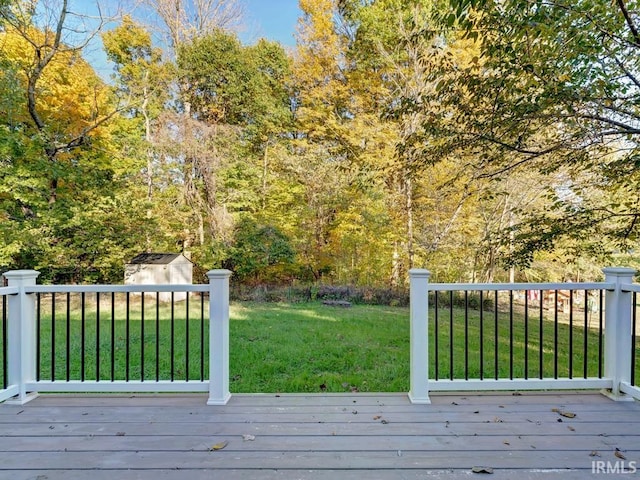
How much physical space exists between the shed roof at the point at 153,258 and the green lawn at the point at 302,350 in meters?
1.88

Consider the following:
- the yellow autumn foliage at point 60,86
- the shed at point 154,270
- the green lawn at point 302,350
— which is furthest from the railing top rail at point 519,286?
the yellow autumn foliage at point 60,86

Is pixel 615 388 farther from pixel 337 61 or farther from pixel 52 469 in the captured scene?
pixel 337 61

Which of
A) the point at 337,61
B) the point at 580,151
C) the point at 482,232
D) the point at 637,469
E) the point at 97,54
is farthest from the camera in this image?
the point at 337,61

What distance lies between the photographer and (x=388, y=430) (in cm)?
216

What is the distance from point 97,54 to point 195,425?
460 inches

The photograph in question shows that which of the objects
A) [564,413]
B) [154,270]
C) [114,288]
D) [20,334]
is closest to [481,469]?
[564,413]

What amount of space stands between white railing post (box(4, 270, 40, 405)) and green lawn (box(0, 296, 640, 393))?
0.90 feet

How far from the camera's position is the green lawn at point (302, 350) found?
3357 millimetres

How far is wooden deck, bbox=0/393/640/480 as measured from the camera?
1776 mm

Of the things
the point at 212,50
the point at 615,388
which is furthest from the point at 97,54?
the point at 615,388

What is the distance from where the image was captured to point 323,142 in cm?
1232

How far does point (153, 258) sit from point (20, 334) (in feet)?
24.4

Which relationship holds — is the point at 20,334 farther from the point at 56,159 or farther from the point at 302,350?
the point at 56,159

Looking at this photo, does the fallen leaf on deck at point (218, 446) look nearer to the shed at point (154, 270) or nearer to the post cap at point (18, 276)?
the post cap at point (18, 276)
